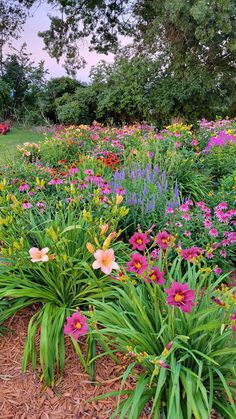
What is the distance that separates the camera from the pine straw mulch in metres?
1.72

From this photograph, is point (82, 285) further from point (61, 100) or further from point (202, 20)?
point (61, 100)

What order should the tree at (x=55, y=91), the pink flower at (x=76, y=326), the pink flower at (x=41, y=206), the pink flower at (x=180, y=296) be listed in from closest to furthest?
the pink flower at (x=180, y=296)
the pink flower at (x=76, y=326)
the pink flower at (x=41, y=206)
the tree at (x=55, y=91)

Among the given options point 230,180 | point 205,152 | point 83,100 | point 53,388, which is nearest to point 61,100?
point 83,100

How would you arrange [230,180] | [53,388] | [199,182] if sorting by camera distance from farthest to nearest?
[199,182] → [230,180] → [53,388]

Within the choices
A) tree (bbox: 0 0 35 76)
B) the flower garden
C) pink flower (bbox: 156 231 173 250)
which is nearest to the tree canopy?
tree (bbox: 0 0 35 76)

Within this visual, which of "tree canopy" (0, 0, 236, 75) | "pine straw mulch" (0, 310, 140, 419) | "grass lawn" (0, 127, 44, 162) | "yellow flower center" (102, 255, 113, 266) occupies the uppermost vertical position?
"tree canopy" (0, 0, 236, 75)

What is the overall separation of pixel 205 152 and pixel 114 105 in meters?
6.97

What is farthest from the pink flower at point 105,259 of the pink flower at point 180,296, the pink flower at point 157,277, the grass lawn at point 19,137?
the grass lawn at point 19,137

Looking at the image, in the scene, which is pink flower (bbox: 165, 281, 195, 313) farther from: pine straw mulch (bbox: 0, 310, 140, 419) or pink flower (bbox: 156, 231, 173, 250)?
pine straw mulch (bbox: 0, 310, 140, 419)

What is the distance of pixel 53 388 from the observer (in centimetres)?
183

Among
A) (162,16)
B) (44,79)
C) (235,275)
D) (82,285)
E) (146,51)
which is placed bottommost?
(235,275)

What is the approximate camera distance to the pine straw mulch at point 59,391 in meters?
1.72

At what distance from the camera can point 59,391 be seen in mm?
1818

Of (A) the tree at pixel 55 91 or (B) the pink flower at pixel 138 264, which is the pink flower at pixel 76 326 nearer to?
(B) the pink flower at pixel 138 264
